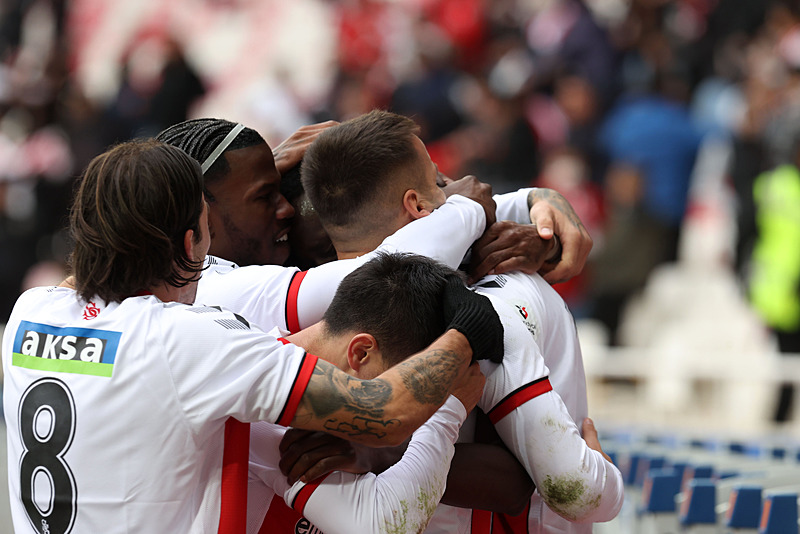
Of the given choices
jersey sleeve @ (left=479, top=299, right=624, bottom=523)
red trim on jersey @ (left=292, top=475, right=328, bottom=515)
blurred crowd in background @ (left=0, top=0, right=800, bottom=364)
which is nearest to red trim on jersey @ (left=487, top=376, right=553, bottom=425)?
jersey sleeve @ (left=479, top=299, right=624, bottom=523)

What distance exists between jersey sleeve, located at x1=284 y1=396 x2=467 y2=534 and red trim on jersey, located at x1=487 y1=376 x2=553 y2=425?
22 centimetres

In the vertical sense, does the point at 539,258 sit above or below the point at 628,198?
above

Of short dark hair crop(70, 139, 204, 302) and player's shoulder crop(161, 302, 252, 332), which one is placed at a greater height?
Result: short dark hair crop(70, 139, 204, 302)

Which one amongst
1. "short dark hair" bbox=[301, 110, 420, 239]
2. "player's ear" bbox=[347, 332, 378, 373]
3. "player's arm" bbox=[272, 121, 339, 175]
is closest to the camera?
"player's ear" bbox=[347, 332, 378, 373]

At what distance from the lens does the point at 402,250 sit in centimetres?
243

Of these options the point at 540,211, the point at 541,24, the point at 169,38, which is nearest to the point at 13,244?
the point at 169,38

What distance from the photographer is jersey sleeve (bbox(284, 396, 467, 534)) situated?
80.1 inches

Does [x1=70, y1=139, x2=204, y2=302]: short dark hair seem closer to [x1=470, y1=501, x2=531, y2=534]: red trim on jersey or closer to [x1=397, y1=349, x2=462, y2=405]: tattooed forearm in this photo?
[x1=397, y1=349, x2=462, y2=405]: tattooed forearm

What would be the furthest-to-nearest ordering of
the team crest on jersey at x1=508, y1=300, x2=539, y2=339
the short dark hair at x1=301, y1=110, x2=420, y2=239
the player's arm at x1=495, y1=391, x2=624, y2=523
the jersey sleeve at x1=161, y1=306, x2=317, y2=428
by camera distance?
1. the short dark hair at x1=301, y1=110, x2=420, y2=239
2. the team crest on jersey at x1=508, y1=300, x2=539, y2=339
3. the player's arm at x1=495, y1=391, x2=624, y2=523
4. the jersey sleeve at x1=161, y1=306, x2=317, y2=428

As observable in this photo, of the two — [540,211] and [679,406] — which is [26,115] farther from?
[540,211]

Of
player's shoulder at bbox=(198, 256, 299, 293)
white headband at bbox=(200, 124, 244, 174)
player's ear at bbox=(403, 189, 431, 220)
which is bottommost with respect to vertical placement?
player's shoulder at bbox=(198, 256, 299, 293)

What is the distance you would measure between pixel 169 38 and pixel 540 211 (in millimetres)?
10077

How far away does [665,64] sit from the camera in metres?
9.36

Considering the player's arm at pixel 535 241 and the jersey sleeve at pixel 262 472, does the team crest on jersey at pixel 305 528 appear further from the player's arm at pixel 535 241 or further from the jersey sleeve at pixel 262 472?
the player's arm at pixel 535 241
